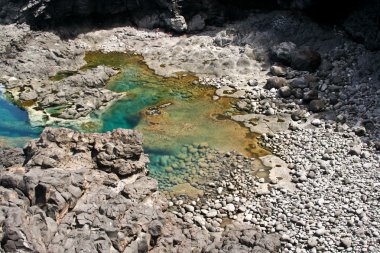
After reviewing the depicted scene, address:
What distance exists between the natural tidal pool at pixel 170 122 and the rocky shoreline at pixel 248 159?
4.19 feet

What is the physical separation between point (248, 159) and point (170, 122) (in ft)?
29.5

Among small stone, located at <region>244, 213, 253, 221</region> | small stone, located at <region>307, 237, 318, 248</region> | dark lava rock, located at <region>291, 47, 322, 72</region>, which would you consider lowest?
small stone, located at <region>244, 213, 253, 221</region>

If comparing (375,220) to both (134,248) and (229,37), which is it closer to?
(134,248)

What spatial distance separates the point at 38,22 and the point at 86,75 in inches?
517

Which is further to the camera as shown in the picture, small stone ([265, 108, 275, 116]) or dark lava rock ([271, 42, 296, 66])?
dark lava rock ([271, 42, 296, 66])

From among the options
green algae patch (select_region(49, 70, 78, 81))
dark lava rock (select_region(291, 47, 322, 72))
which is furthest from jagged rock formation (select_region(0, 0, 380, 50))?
green algae patch (select_region(49, 70, 78, 81))

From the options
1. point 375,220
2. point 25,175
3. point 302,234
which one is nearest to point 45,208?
point 25,175

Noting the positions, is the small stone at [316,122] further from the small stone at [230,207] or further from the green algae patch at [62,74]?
the green algae patch at [62,74]

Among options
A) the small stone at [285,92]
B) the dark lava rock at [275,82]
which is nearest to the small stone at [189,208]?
the small stone at [285,92]

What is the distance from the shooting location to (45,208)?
25016mm

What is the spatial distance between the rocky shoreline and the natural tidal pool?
50.2 inches

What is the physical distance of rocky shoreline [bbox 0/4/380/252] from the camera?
2700cm

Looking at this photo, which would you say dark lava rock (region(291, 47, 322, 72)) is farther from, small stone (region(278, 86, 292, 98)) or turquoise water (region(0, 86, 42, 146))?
turquoise water (region(0, 86, 42, 146))

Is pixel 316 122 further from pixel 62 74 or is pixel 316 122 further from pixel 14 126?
pixel 62 74
